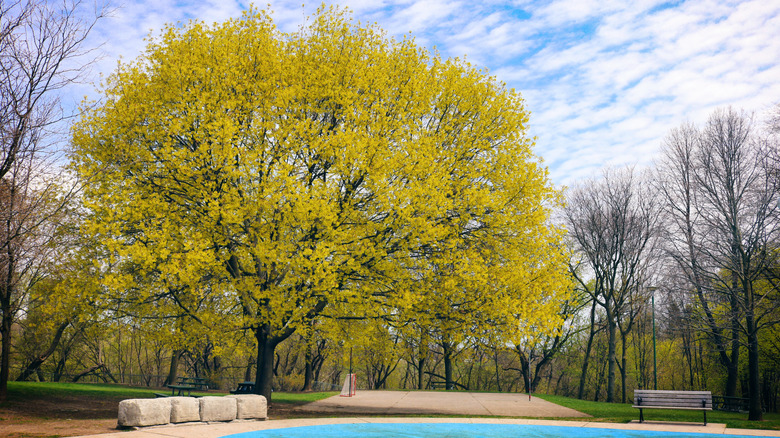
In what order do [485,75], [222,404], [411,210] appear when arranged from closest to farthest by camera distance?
[222,404]
[411,210]
[485,75]

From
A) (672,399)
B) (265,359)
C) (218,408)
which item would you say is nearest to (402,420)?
(218,408)

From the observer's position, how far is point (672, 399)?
16172mm

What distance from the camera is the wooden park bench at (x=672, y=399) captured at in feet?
51.8

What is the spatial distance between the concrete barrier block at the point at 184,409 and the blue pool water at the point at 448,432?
1.60m

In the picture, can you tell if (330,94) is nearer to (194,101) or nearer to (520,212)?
(194,101)

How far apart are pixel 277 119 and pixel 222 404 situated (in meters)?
9.15

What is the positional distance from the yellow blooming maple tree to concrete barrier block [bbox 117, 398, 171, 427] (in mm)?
4229

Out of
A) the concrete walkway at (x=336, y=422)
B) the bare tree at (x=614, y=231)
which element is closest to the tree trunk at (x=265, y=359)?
the concrete walkway at (x=336, y=422)

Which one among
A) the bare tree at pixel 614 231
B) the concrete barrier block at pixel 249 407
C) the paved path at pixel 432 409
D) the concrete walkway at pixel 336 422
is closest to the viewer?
the concrete walkway at pixel 336 422

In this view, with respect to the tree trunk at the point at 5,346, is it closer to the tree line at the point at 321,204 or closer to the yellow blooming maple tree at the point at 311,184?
the tree line at the point at 321,204

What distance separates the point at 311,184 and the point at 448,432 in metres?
8.70

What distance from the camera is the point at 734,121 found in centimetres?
2123

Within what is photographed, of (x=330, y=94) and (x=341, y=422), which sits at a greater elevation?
(x=330, y=94)

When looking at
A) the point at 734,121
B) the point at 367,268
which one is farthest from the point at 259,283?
the point at 734,121
